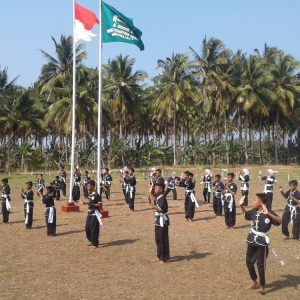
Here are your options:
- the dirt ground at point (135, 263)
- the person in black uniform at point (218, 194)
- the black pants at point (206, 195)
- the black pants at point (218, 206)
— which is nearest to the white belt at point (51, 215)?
the dirt ground at point (135, 263)

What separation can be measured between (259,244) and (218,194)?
9.70 meters

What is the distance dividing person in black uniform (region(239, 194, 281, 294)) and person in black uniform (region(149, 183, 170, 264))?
2.66 m

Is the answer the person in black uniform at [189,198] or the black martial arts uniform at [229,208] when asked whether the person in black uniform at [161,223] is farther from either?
the person in black uniform at [189,198]

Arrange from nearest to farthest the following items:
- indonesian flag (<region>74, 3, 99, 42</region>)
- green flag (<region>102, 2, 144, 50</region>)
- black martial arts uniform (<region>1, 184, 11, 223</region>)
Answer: black martial arts uniform (<region>1, 184, 11, 223</region>) → green flag (<region>102, 2, 144, 50</region>) → indonesian flag (<region>74, 3, 99, 42</region>)

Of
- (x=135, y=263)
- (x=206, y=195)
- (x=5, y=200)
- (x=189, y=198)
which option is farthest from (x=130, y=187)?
(x=135, y=263)

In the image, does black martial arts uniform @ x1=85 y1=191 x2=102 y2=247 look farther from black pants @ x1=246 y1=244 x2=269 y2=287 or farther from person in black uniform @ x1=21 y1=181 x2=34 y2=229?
black pants @ x1=246 y1=244 x2=269 y2=287

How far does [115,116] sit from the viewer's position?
55688 mm

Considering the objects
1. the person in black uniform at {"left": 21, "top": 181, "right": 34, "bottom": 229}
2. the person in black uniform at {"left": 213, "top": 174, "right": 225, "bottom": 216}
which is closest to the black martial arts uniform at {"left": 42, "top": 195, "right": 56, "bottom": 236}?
the person in black uniform at {"left": 21, "top": 181, "right": 34, "bottom": 229}

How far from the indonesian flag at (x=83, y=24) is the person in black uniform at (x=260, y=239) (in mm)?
12558

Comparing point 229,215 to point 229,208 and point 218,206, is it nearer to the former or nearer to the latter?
point 229,208

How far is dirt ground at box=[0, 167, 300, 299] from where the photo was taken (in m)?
9.22

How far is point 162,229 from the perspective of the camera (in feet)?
37.4

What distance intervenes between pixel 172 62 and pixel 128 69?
4.82 metres

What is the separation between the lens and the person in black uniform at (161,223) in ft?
37.4
